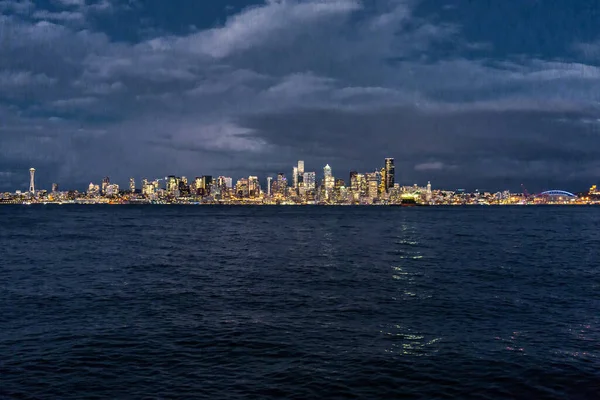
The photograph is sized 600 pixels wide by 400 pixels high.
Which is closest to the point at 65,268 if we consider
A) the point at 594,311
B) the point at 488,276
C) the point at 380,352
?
the point at 380,352

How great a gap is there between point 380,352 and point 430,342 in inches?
135

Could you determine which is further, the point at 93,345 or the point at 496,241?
the point at 496,241

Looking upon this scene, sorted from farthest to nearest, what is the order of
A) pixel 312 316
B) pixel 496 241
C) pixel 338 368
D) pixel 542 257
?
pixel 496 241 < pixel 542 257 < pixel 312 316 < pixel 338 368

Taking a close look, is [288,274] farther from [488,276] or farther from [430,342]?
[430,342]

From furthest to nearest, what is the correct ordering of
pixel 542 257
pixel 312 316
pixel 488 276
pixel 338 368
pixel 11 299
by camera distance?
pixel 542 257 < pixel 488 276 < pixel 11 299 < pixel 312 316 < pixel 338 368

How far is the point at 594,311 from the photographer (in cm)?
3114

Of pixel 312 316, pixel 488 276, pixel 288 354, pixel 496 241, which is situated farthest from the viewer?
pixel 496 241

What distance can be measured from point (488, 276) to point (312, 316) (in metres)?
25.1

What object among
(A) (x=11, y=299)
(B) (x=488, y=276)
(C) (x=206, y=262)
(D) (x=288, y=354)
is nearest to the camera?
(D) (x=288, y=354)

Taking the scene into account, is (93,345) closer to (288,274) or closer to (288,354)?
(288,354)

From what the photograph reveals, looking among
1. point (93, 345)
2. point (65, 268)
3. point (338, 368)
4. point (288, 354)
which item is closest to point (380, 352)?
point (338, 368)

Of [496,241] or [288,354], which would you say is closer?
[288,354]

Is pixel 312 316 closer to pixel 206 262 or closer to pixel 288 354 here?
pixel 288 354

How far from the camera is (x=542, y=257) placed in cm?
6169
